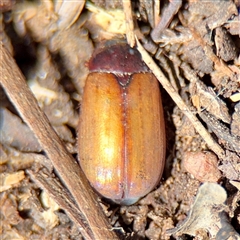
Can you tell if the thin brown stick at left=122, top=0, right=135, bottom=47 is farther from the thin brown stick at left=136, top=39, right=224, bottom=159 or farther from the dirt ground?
the thin brown stick at left=136, top=39, right=224, bottom=159

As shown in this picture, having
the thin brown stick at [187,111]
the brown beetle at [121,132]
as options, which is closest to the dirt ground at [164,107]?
the thin brown stick at [187,111]

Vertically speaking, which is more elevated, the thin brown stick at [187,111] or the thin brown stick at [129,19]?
the thin brown stick at [129,19]

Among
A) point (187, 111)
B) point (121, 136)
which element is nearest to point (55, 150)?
point (121, 136)

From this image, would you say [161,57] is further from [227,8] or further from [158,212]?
[158,212]

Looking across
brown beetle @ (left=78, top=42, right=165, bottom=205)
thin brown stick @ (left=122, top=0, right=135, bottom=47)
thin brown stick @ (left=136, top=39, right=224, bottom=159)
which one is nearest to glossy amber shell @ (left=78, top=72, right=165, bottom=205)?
brown beetle @ (left=78, top=42, right=165, bottom=205)

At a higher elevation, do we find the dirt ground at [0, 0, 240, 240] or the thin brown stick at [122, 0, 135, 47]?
the thin brown stick at [122, 0, 135, 47]

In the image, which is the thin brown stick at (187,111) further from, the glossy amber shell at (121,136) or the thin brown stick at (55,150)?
the thin brown stick at (55,150)

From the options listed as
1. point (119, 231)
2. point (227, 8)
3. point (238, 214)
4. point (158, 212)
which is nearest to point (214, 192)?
point (238, 214)
